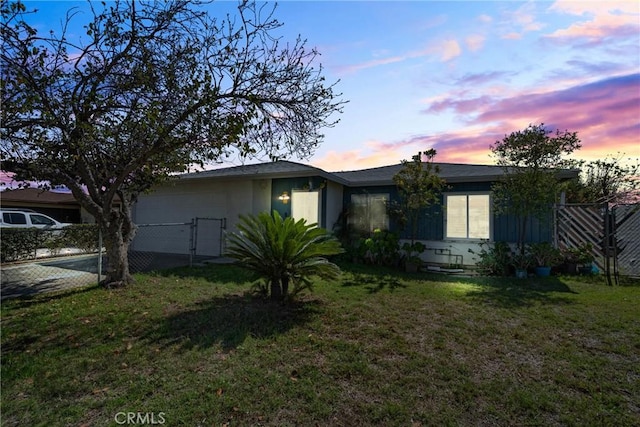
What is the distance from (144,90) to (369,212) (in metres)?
7.66

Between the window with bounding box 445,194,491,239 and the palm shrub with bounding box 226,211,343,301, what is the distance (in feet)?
20.0

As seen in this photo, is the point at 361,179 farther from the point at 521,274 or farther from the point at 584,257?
the point at 584,257

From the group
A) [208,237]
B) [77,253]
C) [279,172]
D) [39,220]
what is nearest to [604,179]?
[279,172]

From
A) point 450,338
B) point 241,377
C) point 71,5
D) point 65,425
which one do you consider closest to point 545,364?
point 450,338

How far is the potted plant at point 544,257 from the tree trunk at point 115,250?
981 centimetres

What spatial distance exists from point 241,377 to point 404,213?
26.0ft

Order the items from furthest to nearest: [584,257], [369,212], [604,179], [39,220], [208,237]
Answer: [604,179] < [39,220] < [208,237] < [369,212] < [584,257]

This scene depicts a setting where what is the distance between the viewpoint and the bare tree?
4.77 m

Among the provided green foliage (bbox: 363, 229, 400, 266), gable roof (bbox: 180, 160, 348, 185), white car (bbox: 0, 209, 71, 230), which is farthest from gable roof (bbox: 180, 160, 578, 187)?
white car (bbox: 0, 209, 71, 230)

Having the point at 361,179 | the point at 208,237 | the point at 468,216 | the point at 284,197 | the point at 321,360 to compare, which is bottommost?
the point at 321,360

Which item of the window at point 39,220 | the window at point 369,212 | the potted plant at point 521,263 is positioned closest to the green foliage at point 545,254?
the potted plant at point 521,263

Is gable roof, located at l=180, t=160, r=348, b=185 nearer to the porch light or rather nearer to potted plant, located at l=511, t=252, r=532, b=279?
the porch light

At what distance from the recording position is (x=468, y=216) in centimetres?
998

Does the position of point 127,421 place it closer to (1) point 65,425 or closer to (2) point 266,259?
(1) point 65,425
